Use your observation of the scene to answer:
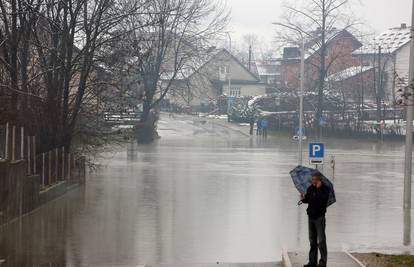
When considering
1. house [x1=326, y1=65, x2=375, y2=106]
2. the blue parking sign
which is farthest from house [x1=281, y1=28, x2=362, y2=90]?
the blue parking sign

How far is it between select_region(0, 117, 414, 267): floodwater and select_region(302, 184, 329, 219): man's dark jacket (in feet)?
8.72

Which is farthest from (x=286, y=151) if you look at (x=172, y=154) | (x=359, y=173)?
(x=359, y=173)

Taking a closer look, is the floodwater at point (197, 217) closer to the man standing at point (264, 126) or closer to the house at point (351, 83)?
the man standing at point (264, 126)

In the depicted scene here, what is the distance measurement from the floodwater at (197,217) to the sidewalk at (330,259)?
1.12 m

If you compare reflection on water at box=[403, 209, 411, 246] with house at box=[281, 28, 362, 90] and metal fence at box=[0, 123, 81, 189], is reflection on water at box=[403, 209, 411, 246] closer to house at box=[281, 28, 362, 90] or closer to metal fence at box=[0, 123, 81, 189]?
metal fence at box=[0, 123, 81, 189]

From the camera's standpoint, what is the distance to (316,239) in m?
13.1

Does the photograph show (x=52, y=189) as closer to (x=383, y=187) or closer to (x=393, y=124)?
(x=383, y=187)

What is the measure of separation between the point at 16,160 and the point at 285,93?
68559mm

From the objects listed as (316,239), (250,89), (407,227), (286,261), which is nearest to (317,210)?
(316,239)

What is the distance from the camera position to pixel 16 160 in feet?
74.3

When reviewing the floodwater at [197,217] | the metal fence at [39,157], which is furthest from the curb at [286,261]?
the metal fence at [39,157]

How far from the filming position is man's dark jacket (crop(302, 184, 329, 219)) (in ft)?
42.2

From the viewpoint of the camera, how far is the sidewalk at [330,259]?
13258 millimetres

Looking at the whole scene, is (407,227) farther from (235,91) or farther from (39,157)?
(235,91)
